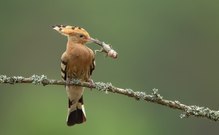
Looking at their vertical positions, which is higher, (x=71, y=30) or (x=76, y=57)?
(x=71, y=30)

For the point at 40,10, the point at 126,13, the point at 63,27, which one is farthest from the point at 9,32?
the point at 63,27

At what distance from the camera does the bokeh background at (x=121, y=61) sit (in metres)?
32.2

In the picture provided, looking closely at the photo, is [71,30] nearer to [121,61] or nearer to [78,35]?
[78,35]

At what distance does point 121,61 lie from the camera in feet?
117

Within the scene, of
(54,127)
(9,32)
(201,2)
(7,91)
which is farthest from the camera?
(201,2)

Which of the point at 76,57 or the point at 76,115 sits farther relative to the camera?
the point at 76,115

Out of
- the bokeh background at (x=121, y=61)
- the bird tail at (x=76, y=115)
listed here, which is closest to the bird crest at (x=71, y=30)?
the bird tail at (x=76, y=115)

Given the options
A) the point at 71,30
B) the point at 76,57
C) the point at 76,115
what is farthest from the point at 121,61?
the point at 76,57

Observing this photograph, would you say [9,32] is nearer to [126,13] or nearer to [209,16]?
[126,13]

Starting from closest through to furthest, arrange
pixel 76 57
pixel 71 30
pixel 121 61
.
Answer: pixel 76 57 < pixel 71 30 < pixel 121 61

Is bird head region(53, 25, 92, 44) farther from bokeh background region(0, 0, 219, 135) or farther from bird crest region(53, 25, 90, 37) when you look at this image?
bokeh background region(0, 0, 219, 135)

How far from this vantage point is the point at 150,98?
8.59m

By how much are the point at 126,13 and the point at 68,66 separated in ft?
109

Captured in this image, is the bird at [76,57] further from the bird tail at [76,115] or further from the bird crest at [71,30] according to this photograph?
the bird tail at [76,115]
